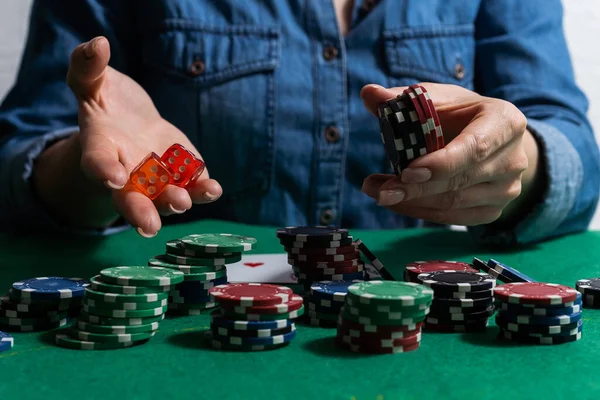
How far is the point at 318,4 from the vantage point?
2.26 meters

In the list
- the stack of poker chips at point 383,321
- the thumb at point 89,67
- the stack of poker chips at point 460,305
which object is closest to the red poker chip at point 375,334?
the stack of poker chips at point 383,321

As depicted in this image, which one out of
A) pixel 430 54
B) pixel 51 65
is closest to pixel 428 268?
pixel 430 54

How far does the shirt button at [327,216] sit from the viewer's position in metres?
2.32

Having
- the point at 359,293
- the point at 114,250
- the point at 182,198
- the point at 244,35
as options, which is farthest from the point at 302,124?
the point at 359,293

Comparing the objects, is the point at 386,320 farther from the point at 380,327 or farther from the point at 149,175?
the point at 149,175

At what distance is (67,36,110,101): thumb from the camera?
1517mm

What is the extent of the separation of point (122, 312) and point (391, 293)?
41 centimetres

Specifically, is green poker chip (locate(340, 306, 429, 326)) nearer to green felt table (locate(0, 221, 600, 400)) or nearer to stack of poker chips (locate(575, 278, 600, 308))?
green felt table (locate(0, 221, 600, 400))

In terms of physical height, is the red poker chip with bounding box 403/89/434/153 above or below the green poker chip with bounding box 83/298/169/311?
above

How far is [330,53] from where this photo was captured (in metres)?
2.26

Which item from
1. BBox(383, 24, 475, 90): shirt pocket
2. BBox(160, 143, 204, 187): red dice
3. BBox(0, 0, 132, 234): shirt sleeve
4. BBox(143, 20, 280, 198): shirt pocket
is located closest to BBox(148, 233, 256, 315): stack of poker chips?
BBox(160, 143, 204, 187): red dice

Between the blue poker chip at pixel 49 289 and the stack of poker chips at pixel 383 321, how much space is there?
0.45 m

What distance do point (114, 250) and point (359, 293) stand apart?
2.97 feet

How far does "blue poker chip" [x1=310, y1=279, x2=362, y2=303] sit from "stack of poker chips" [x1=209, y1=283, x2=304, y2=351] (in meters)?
0.06
